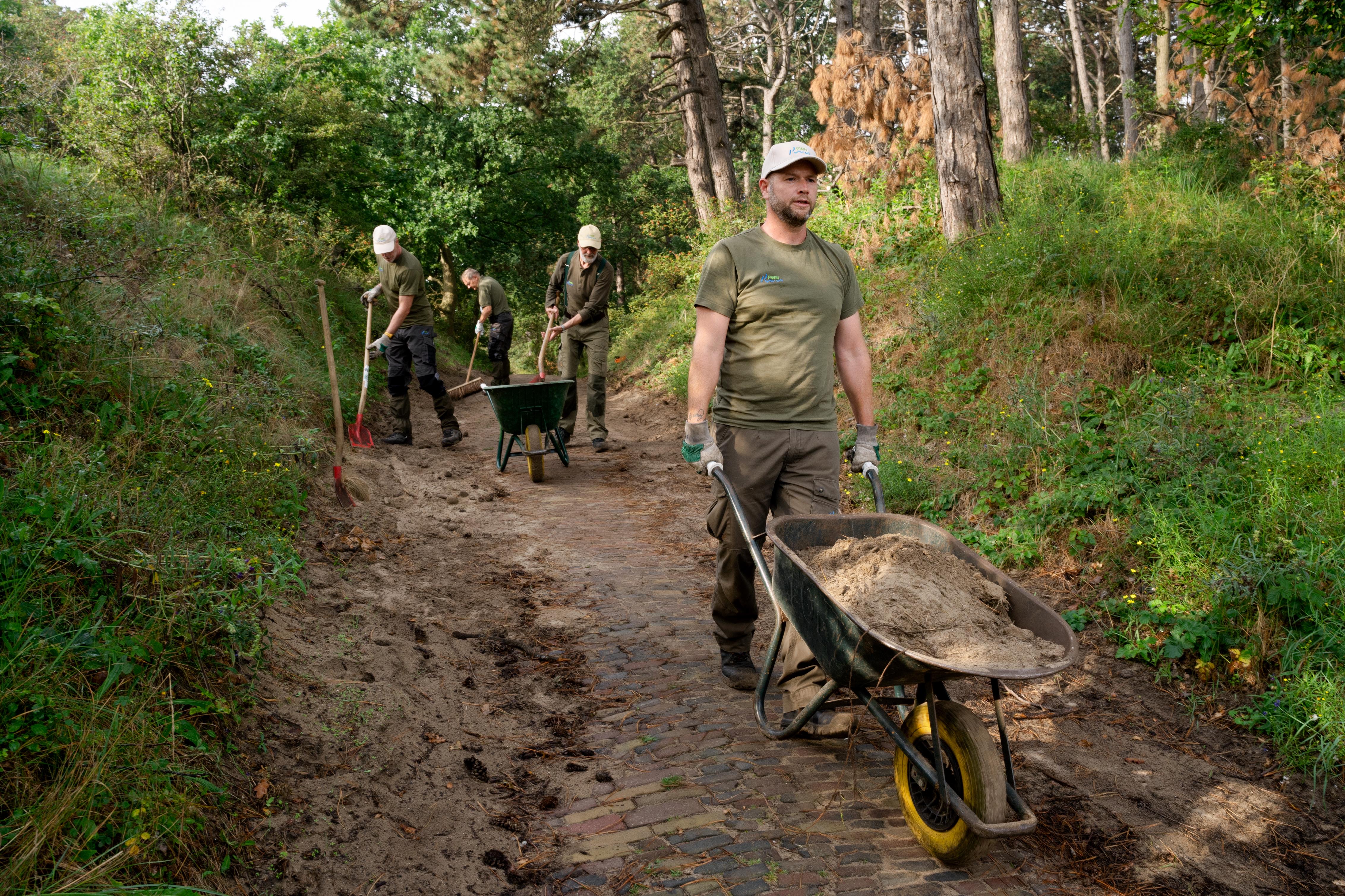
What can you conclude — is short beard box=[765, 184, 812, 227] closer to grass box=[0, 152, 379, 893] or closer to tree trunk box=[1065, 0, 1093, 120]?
grass box=[0, 152, 379, 893]

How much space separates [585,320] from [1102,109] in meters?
14.1

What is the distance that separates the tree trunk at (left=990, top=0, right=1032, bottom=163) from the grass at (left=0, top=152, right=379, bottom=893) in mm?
9532

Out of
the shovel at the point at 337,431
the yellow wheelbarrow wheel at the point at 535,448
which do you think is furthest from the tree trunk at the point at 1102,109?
the shovel at the point at 337,431

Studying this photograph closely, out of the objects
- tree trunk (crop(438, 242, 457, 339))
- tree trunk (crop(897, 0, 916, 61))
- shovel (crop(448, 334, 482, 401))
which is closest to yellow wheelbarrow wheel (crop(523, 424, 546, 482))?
shovel (crop(448, 334, 482, 401))

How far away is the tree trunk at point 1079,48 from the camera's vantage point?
24828 mm

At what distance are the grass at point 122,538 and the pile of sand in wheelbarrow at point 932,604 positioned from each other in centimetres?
217

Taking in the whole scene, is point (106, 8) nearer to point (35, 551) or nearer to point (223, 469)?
point (223, 469)

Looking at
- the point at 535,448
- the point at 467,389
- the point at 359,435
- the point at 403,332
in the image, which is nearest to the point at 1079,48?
the point at 467,389

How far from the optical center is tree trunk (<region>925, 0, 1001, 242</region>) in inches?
333

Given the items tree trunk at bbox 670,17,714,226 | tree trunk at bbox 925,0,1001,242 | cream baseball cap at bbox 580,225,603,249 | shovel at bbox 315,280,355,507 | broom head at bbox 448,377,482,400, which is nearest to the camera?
shovel at bbox 315,280,355,507

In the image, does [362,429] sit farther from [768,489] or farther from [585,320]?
[768,489]

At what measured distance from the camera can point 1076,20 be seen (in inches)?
1007

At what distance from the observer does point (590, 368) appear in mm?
9445

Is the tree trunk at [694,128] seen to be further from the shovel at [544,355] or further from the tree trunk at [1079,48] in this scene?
the tree trunk at [1079,48]
